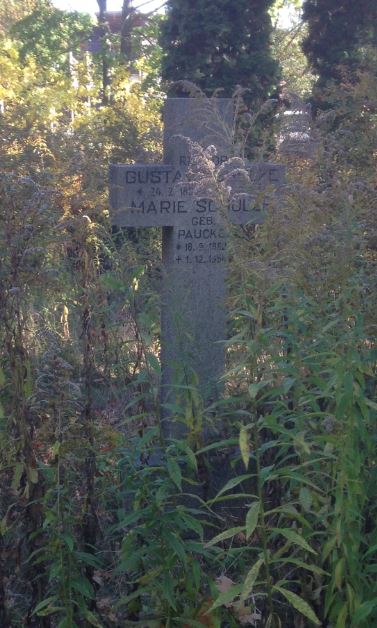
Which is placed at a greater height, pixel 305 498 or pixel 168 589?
pixel 305 498

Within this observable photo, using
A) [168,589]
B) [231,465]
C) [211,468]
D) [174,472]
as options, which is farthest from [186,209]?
[168,589]

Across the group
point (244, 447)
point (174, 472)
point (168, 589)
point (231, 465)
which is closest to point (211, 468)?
point (231, 465)

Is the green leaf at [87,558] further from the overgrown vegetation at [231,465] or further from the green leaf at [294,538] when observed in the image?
the green leaf at [294,538]

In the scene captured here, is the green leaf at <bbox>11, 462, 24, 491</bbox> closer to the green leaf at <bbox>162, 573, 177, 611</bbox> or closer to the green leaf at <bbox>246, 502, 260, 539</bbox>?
the green leaf at <bbox>162, 573, 177, 611</bbox>

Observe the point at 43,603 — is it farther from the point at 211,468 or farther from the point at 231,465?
the point at 211,468

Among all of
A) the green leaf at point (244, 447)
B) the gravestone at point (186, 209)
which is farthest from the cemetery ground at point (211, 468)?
the gravestone at point (186, 209)

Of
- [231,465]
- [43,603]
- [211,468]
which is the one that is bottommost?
[43,603]

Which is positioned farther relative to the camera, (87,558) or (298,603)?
(87,558)

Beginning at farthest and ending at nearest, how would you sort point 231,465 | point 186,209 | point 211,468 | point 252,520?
point 186,209, point 211,468, point 231,465, point 252,520


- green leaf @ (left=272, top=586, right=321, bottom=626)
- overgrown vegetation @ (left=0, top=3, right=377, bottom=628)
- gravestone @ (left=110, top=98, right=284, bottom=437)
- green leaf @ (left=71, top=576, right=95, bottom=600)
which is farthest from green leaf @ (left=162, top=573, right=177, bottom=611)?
gravestone @ (left=110, top=98, right=284, bottom=437)

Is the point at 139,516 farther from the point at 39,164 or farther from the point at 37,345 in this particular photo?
the point at 39,164

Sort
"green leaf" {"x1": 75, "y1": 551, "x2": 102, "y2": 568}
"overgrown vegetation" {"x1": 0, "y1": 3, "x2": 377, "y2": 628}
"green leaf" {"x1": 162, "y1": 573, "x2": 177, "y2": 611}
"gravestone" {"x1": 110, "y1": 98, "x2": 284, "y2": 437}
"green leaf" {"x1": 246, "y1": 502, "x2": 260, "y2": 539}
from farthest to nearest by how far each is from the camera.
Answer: "gravestone" {"x1": 110, "y1": 98, "x2": 284, "y2": 437}
"green leaf" {"x1": 75, "y1": 551, "x2": 102, "y2": 568}
"green leaf" {"x1": 162, "y1": 573, "x2": 177, "y2": 611}
"overgrown vegetation" {"x1": 0, "y1": 3, "x2": 377, "y2": 628}
"green leaf" {"x1": 246, "y1": 502, "x2": 260, "y2": 539}

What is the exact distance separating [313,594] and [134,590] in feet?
2.37

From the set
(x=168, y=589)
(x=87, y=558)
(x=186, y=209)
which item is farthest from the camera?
(x=186, y=209)
